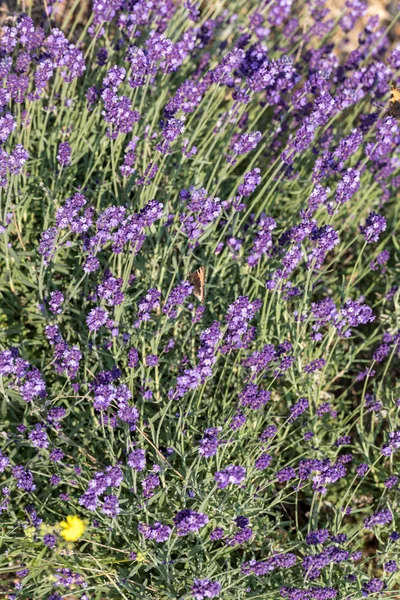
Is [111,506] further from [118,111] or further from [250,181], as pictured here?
[118,111]

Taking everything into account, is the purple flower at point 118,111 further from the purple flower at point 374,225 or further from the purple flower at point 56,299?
the purple flower at point 374,225

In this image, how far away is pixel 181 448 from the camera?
3152 mm

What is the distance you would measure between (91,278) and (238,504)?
1.55m

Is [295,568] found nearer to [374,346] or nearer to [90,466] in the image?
[90,466]

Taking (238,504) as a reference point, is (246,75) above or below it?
above

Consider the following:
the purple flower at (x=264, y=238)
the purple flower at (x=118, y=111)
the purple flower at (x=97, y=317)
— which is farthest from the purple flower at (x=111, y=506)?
the purple flower at (x=118, y=111)

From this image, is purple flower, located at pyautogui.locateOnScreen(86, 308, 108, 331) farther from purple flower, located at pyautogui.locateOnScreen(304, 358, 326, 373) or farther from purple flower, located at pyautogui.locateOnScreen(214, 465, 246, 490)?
purple flower, located at pyautogui.locateOnScreen(304, 358, 326, 373)

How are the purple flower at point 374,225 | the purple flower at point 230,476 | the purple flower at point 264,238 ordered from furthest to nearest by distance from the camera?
the purple flower at point 264,238
the purple flower at point 374,225
the purple flower at point 230,476

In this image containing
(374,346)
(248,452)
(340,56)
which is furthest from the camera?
(340,56)

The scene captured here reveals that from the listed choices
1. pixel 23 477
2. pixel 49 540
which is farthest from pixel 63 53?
pixel 49 540

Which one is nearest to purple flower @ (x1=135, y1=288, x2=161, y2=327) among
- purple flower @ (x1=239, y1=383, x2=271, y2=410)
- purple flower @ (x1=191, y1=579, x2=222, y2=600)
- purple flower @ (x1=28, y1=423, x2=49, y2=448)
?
purple flower @ (x1=239, y1=383, x2=271, y2=410)

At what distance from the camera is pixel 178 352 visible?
3.65 meters

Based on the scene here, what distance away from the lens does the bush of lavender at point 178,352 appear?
117 inches

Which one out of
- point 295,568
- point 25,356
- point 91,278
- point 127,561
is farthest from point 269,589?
point 91,278
